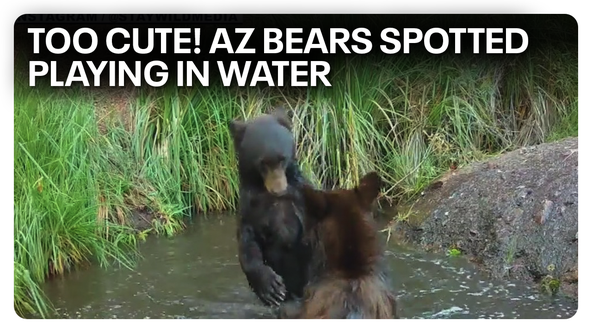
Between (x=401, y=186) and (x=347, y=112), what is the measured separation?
302 mm

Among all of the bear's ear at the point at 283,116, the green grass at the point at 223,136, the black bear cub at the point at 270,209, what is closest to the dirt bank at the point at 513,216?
the green grass at the point at 223,136

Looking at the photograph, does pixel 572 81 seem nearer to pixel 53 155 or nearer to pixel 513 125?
pixel 513 125

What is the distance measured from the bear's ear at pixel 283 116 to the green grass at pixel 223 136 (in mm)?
23

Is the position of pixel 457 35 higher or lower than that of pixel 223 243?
higher

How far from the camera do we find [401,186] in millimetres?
3059

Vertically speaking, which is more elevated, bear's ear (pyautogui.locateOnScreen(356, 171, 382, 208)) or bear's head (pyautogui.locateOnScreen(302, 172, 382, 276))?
bear's ear (pyautogui.locateOnScreen(356, 171, 382, 208))

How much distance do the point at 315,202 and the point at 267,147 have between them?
0.76ft

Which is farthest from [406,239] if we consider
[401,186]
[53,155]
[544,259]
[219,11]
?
[53,155]

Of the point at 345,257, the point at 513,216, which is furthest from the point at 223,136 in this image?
the point at 513,216

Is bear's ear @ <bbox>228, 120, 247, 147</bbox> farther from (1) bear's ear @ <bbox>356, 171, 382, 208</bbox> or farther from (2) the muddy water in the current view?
(1) bear's ear @ <bbox>356, 171, 382, 208</bbox>

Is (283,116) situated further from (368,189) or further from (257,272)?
(257,272)

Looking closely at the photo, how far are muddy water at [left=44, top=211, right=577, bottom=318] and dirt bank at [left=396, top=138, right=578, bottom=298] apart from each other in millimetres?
68

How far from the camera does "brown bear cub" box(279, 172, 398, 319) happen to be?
2.90 meters

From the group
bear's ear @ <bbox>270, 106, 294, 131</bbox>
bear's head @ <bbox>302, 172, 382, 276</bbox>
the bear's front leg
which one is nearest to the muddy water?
the bear's front leg
